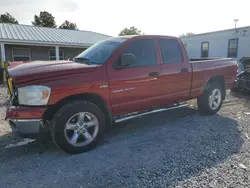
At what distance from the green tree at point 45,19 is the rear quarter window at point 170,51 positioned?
168 feet

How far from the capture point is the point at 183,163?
3197mm

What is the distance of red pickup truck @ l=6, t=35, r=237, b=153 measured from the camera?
315 cm

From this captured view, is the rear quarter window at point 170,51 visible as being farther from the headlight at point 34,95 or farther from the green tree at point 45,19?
the green tree at point 45,19

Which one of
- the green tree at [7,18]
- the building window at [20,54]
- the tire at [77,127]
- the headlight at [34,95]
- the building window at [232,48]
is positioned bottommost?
the tire at [77,127]

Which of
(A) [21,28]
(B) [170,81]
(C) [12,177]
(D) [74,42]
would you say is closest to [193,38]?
(D) [74,42]

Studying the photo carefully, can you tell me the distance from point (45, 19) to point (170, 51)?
5280cm

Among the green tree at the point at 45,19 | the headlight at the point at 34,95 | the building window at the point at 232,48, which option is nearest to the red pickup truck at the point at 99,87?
the headlight at the point at 34,95

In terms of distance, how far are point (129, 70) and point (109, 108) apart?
2.72ft

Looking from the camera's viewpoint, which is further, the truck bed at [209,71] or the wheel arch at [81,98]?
the truck bed at [209,71]

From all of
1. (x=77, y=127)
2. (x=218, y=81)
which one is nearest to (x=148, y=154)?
(x=77, y=127)

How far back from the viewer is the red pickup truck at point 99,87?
3146 millimetres

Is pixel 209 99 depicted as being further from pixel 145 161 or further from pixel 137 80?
pixel 145 161

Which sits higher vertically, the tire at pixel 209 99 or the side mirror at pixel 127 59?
the side mirror at pixel 127 59

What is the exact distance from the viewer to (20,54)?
1577 centimetres
